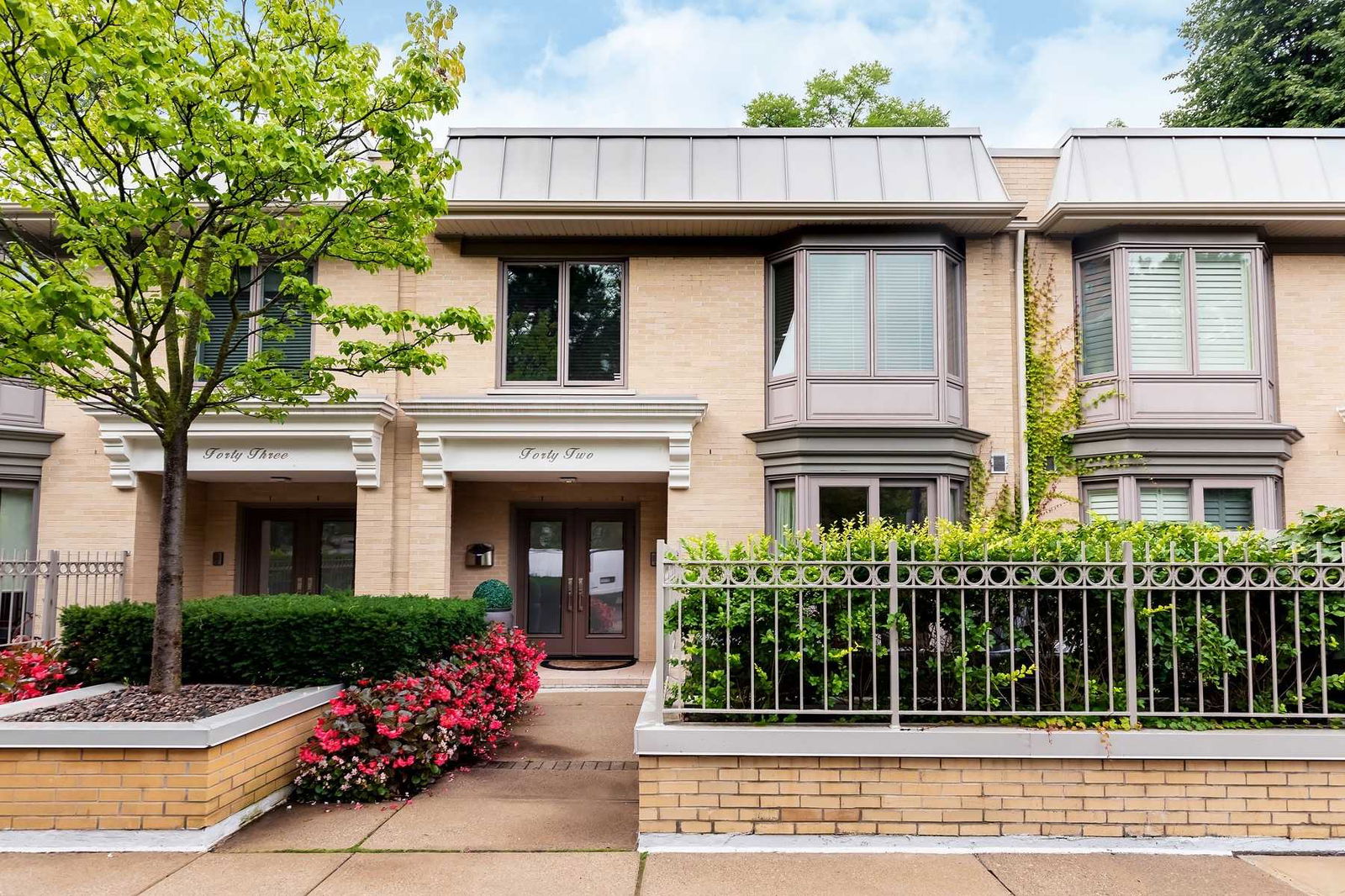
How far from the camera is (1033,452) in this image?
37.7 feet

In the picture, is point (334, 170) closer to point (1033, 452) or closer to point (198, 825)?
point (198, 825)

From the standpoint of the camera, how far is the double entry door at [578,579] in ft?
43.4

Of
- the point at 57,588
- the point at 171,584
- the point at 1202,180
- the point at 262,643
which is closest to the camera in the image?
the point at 171,584

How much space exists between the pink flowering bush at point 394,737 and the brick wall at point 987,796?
198cm

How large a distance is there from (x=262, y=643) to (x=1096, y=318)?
10.9 metres

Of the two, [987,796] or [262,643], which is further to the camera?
[262,643]

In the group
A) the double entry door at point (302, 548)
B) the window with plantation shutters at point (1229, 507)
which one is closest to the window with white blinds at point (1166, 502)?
the window with plantation shutters at point (1229, 507)

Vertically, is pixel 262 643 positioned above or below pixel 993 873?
above

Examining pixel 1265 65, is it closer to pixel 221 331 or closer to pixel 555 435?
pixel 555 435

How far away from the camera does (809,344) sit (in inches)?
446

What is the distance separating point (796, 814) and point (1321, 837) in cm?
318

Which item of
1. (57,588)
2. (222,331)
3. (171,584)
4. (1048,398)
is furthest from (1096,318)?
(57,588)

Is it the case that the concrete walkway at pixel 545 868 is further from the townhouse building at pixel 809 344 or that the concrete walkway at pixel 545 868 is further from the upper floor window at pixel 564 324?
the upper floor window at pixel 564 324

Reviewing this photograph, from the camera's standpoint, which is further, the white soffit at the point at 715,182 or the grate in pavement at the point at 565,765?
the white soffit at the point at 715,182
